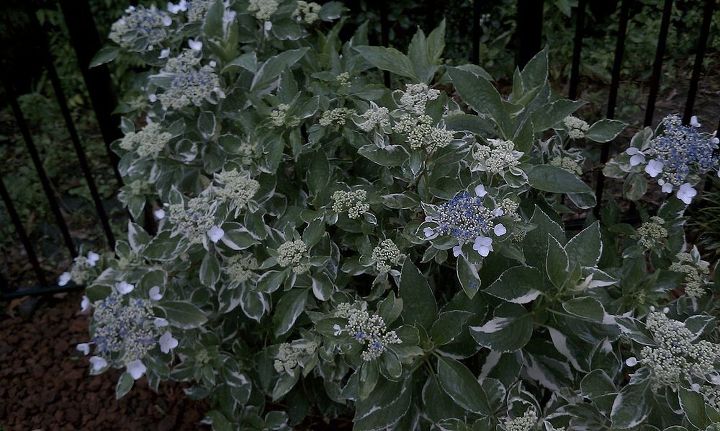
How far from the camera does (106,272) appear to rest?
260 centimetres

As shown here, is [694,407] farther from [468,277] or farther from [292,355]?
[292,355]

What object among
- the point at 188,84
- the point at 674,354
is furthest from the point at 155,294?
the point at 674,354

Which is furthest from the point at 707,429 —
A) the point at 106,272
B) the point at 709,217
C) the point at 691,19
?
the point at 691,19

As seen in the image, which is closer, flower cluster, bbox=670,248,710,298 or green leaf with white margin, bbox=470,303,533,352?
green leaf with white margin, bbox=470,303,533,352

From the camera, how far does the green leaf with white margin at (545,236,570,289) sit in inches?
75.8

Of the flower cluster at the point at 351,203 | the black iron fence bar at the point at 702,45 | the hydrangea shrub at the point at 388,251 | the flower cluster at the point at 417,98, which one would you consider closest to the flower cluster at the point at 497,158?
the hydrangea shrub at the point at 388,251

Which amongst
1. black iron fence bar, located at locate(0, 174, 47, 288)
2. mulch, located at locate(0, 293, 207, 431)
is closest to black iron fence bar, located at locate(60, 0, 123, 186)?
black iron fence bar, located at locate(0, 174, 47, 288)

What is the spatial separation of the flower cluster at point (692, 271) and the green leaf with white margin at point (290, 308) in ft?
3.84

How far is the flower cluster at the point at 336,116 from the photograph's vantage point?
2.25m

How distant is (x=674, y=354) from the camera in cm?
183

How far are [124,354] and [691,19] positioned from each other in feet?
13.6

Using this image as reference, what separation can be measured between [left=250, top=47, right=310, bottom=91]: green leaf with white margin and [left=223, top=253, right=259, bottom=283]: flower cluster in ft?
1.91

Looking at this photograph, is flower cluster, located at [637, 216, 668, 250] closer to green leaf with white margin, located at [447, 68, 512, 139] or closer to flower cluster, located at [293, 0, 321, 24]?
green leaf with white margin, located at [447, 68, 512, 139]

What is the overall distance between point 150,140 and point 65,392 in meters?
1.47
